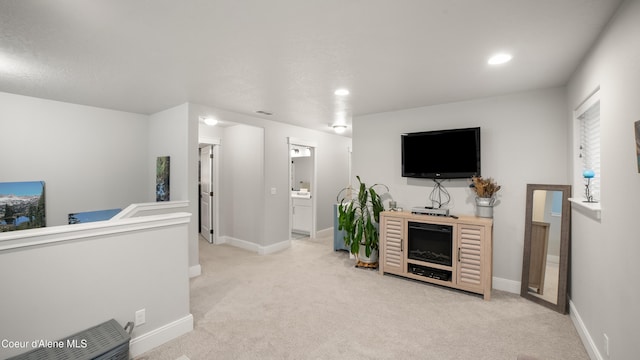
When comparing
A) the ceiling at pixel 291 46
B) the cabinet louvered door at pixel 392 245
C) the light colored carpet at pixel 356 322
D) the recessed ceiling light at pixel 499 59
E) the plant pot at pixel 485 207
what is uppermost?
the recessed ceiling light at pixel 499 59

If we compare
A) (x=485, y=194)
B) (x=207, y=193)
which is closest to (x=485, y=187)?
(x=485, y=194)

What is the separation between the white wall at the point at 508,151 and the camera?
3.11 meters

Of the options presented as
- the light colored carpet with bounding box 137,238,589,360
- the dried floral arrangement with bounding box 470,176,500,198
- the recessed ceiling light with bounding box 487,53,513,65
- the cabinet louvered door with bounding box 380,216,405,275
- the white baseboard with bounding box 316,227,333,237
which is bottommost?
the light colored carpet with bounding box 137,238,589,360

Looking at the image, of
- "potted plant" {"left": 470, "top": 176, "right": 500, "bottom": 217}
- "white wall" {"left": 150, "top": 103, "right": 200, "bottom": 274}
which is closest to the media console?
"potted plant" {"left": 470, "top": 176, "right": 500, "bottom": 217}

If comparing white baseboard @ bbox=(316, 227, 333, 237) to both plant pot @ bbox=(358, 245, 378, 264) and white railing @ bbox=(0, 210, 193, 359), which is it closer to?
plant pot @ bbox=(358, 245, 378, 264)

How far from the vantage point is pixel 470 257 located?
3.18 m

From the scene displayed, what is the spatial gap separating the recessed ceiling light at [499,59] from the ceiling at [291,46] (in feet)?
0.23

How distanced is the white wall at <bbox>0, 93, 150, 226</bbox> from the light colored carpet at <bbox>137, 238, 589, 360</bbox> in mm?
2173

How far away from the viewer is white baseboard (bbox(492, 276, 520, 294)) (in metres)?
3.31

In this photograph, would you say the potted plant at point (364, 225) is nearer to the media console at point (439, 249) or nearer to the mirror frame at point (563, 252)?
the media console at point (439, 249)

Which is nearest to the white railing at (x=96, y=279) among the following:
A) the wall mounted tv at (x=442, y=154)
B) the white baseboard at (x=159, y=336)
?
the white baseboard at (x=159, y=336)

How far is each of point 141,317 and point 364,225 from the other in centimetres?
289

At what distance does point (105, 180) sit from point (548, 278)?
19.7 ft

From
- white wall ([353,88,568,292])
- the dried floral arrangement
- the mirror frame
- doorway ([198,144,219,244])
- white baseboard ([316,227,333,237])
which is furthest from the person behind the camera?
white baseboard ([316,227,333,237])
